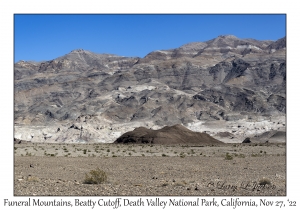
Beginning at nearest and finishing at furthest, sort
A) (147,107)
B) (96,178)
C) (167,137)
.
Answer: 1. (96,178)
2. (167,137)
3. (147,107)

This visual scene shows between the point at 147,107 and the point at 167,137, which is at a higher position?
the point at 147,107

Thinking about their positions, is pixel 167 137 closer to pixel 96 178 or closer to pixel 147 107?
pixel 96 178

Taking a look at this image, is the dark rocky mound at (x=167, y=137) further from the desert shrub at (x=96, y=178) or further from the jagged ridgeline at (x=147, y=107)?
the desert shrub at (x=96, y=178)

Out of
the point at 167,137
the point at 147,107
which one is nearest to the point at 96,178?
the point at 167,137

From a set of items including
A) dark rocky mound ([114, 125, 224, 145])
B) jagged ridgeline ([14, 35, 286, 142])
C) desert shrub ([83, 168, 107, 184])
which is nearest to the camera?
desert shrub ([83, 168, 107, 184])

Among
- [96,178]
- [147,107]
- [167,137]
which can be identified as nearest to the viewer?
[96,178]

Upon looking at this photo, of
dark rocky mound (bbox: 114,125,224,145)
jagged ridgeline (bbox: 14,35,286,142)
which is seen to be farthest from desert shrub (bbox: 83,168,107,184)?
jagged ridgeline (bbox: 14,35,286,142)

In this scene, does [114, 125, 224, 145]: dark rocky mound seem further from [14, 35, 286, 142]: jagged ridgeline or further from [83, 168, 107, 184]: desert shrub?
[83, 168, 107, 184]: desert shrub
